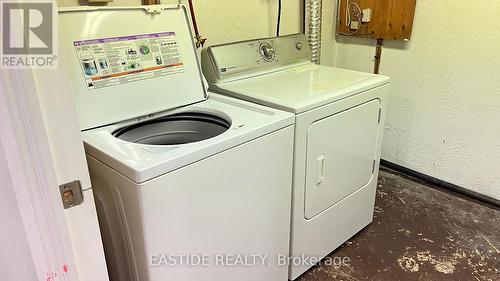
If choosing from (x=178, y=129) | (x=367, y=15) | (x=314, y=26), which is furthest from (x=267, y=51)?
(x=367, y=15)

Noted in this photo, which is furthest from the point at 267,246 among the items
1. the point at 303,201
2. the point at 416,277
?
the point at 416,277

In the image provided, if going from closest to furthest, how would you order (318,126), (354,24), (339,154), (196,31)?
(318,126) < (339,154) < (196,31) < (354,24)

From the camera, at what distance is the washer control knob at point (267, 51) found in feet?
6.75

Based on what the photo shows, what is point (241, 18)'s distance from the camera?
2.26 metres

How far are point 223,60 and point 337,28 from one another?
132cm

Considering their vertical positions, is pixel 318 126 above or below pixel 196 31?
below

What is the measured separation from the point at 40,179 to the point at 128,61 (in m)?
0.80

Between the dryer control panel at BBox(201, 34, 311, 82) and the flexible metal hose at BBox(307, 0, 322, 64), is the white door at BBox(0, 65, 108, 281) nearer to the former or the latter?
the dryer control panel at BBox(201, 34, 311, 82)

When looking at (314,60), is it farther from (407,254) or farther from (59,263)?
(59,263)

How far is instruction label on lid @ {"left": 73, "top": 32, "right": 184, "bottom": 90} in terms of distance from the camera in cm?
141

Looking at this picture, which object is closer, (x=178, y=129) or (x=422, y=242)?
(x=178, y=129)

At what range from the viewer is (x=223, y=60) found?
1891mm

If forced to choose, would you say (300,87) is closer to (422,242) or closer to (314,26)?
(314,26)

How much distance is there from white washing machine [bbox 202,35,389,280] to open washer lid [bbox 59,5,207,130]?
0.82 feet
